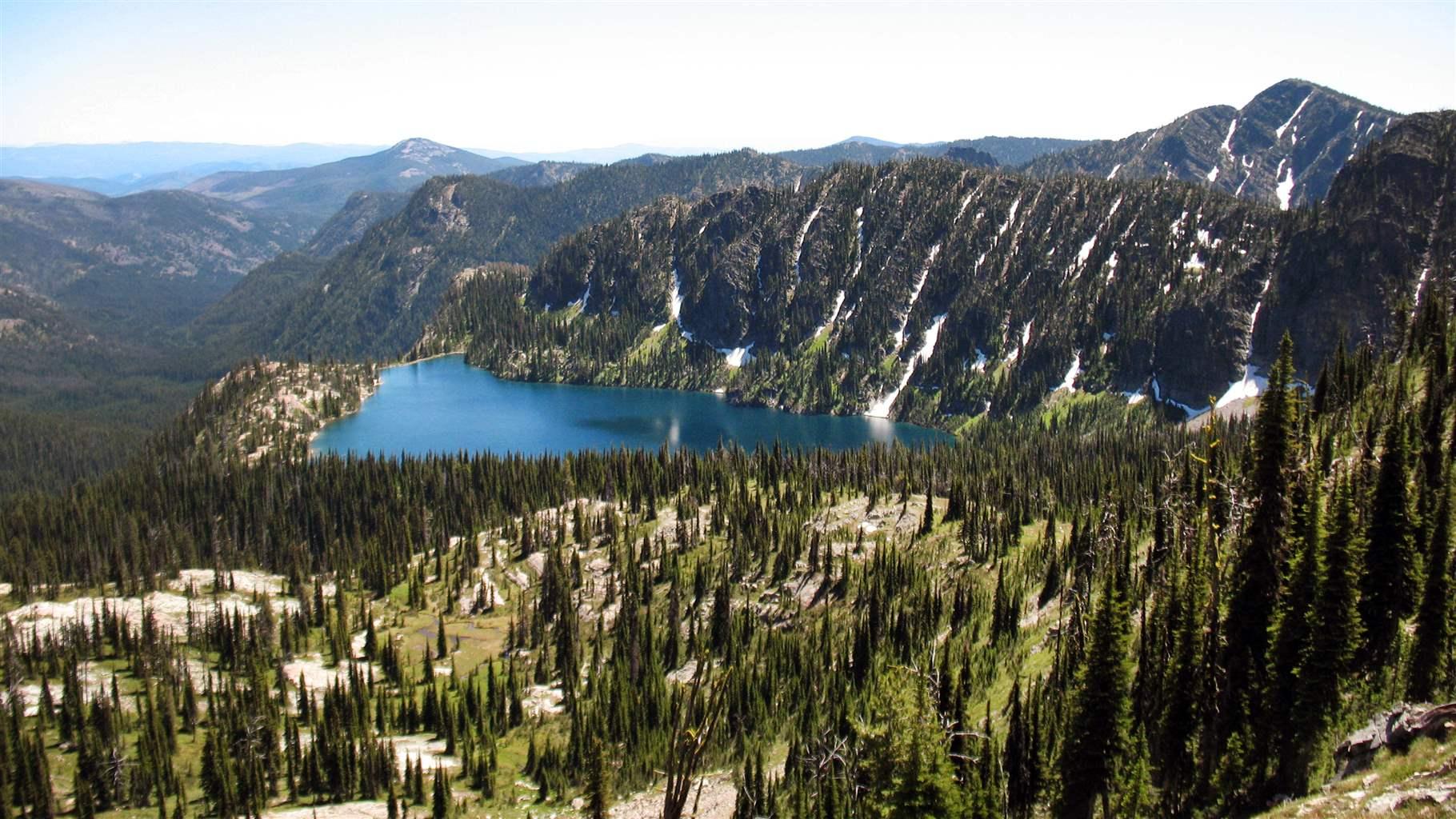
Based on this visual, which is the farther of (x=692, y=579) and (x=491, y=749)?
(x=692, y=579)

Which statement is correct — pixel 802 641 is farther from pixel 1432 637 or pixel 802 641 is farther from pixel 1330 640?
pixel 1432 637

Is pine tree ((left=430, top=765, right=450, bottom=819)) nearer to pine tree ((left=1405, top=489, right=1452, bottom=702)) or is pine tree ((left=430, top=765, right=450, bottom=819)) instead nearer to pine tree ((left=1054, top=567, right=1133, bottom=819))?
pine tree ((left=1054, top=567, right=1133, bottom=819))

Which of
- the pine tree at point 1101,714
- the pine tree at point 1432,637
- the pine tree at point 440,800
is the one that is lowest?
the pine tree at point 440,800

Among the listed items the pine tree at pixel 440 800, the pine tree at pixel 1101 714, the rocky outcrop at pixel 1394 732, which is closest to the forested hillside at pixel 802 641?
the pine tree at pixel 1101 714

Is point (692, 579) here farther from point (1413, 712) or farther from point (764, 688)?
point (1413, 712)

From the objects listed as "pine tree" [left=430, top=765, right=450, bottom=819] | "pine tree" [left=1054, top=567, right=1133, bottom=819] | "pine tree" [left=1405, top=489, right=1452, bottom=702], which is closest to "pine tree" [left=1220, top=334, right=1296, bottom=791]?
"pine tree" [left=1054, top=567, right=1133, bottom=819]

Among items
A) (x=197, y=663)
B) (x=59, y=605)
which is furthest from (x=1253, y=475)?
(x=59, y=605)

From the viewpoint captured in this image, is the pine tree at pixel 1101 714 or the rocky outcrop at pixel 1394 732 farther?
the pine tree at pixel 1101 714

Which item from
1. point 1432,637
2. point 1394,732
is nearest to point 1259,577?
point 1432,637

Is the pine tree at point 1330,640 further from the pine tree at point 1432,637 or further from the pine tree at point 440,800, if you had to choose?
the pine tree at point 440,800
